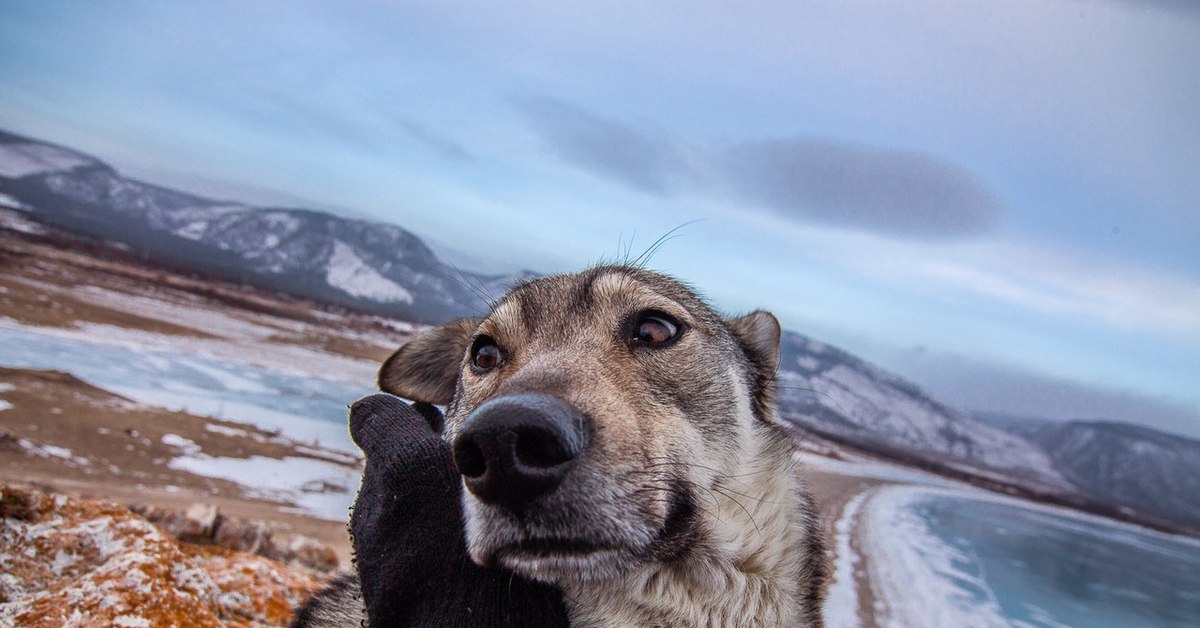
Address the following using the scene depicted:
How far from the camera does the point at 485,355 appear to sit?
250cm

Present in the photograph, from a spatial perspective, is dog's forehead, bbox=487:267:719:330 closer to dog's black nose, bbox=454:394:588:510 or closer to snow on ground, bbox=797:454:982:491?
dog's black nose, bbox=454:394:588:510

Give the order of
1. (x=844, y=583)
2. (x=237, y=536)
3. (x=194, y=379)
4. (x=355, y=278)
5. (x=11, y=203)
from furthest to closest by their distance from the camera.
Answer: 1. (x=355, y=278)
2. (x=11, y=203)
3. (x=194, y=379)
4. (x=237, y=536)
5. (x=844, y=583)

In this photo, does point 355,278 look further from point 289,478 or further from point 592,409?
point 592,409

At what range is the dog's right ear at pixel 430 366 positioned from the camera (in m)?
2.92

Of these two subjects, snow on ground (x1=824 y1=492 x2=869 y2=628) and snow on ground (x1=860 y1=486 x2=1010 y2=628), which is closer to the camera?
snow on ground (x1=824 y1=492 x2=869 y2=628)

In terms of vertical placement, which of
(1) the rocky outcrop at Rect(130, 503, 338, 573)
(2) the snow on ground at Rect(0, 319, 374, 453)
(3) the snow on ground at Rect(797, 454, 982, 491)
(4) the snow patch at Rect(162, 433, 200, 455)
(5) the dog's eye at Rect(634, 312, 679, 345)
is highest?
(5) the dog's eye at Rect(634, 312, 679, 345)

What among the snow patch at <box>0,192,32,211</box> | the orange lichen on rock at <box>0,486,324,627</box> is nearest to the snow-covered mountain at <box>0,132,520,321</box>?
the snow patch at <box>0,192,32,211</box>

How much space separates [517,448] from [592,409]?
0.32 meters

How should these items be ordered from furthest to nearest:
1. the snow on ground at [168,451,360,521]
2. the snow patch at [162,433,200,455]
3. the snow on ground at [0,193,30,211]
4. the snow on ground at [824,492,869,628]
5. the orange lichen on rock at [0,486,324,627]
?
the snow on ground at [0,193,30,211] < the snow patch at [162,433,200,455] < the snow on ground at [168,451,360,521] < the snow on ground at [824,492,869,628] < the orange lichen on rock at [0,486,324,627]

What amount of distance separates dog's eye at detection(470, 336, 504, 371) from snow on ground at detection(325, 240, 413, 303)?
14.1m

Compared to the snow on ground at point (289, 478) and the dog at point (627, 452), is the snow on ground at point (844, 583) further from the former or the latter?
the snow on ground at point (289, 478)

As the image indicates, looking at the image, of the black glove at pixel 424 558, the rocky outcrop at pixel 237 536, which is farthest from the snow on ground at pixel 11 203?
the black glove at pixel 424 558

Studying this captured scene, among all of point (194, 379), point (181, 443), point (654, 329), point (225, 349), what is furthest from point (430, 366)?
point (225, 349)

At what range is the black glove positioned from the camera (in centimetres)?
190
